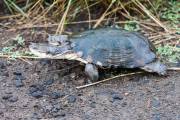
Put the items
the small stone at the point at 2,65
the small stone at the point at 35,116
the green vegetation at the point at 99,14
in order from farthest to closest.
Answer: the green vegetation at the point at 99,14, the small stone at the point at 2,65, the small stone at the point at 35,116

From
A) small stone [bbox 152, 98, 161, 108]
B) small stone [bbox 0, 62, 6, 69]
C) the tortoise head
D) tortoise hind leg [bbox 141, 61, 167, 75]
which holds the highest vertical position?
the tortoise head

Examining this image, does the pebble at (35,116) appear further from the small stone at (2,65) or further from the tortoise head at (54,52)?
the small stone at (2,65)

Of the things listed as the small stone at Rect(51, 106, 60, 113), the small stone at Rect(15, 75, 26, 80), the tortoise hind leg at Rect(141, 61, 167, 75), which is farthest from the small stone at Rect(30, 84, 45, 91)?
the tortoise hind leg at Rect(141, 61, 167, 75)

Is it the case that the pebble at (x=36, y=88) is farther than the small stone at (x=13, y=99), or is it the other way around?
the pebble at (x=36, y=88)

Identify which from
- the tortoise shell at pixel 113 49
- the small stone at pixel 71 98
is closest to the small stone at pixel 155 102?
the tortoise shell at pixel 113 49

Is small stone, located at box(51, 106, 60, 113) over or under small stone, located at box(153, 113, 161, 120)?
over

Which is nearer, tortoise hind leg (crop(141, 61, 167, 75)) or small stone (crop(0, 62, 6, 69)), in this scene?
tortoise hind leg (crop(141, 61, 167, 75))

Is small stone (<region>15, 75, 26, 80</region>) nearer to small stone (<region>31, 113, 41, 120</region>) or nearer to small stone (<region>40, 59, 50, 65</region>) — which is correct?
small stone (<region>40, 59, 50, 65</region>)

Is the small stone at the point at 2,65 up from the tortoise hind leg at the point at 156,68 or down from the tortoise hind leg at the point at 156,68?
up
